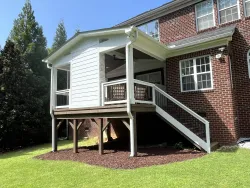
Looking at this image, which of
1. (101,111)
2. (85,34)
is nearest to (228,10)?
(85,34)

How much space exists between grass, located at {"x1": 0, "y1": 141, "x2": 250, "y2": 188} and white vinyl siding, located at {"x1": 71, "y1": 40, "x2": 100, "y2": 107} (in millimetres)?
2975

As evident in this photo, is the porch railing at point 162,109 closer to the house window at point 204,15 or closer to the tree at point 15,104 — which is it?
the house window at point 204,15

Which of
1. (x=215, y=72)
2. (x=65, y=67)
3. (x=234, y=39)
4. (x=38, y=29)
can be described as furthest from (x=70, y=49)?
(x=38, y=29)

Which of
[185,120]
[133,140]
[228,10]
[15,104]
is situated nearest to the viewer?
[133,140]

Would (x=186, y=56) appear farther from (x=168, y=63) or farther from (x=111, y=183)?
(x=111, y=183)

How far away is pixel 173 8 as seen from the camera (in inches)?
463

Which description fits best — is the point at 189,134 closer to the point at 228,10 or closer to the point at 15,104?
the point at 228,10

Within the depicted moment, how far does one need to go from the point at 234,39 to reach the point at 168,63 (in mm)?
3023

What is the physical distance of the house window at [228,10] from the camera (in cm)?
976

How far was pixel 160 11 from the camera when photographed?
12.2 m

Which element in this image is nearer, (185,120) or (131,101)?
(131,101)

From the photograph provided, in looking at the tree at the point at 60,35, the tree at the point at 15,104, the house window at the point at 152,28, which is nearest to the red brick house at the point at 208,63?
the house window at the point at 152,28

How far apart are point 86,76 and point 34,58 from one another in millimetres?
12300

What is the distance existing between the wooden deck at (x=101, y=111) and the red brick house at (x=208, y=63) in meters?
0.28
